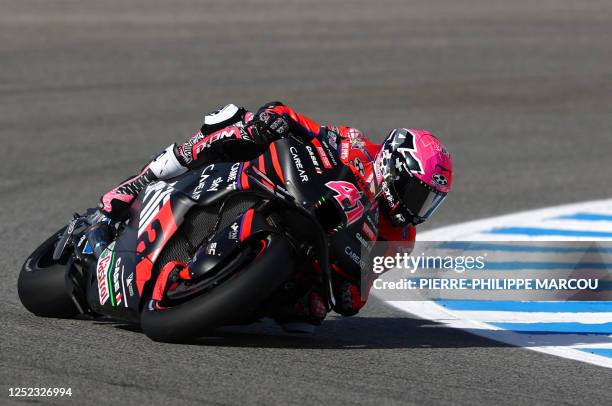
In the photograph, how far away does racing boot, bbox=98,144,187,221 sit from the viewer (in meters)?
6.77

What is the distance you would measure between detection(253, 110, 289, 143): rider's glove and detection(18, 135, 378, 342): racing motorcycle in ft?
0.26

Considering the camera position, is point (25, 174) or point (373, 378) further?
point (25, 174)

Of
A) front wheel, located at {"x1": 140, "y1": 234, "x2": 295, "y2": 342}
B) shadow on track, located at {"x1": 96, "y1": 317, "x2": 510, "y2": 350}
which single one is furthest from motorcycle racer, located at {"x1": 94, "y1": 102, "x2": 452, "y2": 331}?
front wheel, located at {"x1": 140, "y1": 234, "x2": 295, "y2": 342}

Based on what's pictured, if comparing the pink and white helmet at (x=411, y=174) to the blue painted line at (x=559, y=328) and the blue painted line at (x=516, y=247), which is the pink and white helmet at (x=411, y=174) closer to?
the blue painted line at (x=559, y=328)

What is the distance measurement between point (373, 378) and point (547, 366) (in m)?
0.99

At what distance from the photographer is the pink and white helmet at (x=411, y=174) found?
250 inches

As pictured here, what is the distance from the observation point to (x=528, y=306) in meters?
7.75

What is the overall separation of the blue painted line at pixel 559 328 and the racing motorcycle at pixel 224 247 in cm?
133

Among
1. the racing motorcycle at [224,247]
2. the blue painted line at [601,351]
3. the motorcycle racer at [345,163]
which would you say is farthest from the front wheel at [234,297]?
the blue painted line at [601,351]

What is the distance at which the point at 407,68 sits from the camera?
20.7 m

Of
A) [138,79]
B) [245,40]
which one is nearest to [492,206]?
[138,79]

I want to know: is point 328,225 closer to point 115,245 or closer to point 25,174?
point 115,245

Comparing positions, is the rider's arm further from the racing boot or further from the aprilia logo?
the aprilia logo

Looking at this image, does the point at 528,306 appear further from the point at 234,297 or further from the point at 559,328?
the point at 234,297
